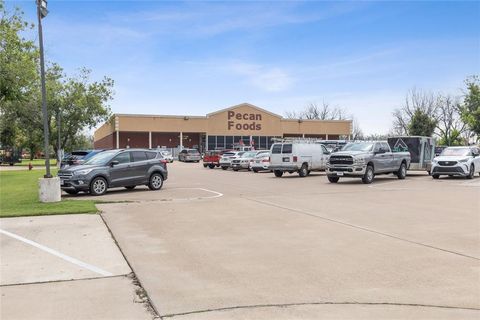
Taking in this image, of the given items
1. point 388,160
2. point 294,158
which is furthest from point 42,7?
point 388,160

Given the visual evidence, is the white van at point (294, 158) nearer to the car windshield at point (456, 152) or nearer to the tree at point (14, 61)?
the car windshield at point (456, 152)

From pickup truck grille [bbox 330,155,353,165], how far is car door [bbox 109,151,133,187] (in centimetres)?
953

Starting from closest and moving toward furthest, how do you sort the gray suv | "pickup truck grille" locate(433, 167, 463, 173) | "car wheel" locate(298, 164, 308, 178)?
the gray suv, "pickup truck grille" locate(433, 167, 463, 173), "car wheel" locate(298, 164, 308, 178)

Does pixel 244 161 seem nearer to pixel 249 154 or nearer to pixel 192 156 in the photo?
pixel 249 154

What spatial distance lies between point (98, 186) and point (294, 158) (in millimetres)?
12660

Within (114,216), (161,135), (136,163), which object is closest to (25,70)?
(136,163)

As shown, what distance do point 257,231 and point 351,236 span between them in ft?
5.88

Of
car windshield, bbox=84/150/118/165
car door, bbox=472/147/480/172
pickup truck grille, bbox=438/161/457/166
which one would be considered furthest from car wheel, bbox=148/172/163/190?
car door, bbox=472/147/480/172

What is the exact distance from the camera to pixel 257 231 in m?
9.55

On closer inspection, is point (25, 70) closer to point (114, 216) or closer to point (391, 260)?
point (114, 216)

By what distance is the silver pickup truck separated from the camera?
2230cm

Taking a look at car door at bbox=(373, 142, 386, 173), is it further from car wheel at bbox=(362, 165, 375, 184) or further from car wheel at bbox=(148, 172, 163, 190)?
car wheel at bbox=(148, 172, 163, 190)

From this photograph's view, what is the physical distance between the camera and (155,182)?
19609mm

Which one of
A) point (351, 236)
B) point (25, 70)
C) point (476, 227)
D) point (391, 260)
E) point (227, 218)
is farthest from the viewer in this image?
point (25, 70)
